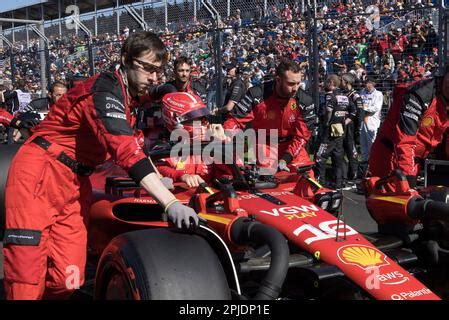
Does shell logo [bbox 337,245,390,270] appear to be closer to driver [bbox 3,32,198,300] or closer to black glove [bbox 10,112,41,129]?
driver [bbox 3,32,198,300]

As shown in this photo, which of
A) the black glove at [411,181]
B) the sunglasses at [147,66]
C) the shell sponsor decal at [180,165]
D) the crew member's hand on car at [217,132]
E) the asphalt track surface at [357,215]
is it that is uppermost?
the sunglasses at [147,66]

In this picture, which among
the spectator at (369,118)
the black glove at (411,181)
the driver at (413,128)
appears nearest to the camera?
the black glove at (411,181)

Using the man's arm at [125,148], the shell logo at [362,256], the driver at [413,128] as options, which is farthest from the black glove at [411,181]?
the man's arm at [125,148]

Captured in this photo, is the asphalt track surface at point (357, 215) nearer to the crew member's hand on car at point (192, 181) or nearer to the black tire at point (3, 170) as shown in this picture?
the black tire at point (3, 170)

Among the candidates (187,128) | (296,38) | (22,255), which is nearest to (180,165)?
(187,128)

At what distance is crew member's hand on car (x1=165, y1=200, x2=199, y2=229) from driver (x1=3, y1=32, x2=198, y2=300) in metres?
0.36

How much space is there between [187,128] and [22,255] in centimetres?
193

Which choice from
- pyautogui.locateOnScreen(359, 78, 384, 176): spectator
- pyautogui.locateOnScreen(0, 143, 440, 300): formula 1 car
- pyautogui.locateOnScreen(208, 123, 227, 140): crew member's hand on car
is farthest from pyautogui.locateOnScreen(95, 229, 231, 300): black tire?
pyautogui.locateOnScreen(359, 78, 384, 176): spectator

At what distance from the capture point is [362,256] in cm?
296

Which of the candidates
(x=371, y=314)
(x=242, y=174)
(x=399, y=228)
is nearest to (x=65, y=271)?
(x=242, y=174)

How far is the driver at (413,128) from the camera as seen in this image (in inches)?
172

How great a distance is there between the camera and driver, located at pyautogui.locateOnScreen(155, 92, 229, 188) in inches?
173

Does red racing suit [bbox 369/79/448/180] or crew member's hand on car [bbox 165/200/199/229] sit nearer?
crew member's hand on car [bbox 165/200/199/229]

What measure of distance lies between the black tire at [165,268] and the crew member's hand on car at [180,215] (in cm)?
13
